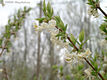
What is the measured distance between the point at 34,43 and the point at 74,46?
7417mm

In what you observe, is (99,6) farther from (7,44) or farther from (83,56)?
(7,44)

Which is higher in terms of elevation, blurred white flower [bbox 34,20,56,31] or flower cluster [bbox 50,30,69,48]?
blurred white flower [bbox 34,20,56,31]

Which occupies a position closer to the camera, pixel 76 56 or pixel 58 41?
pixel 76 56

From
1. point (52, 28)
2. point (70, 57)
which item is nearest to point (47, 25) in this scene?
point (52, 28)

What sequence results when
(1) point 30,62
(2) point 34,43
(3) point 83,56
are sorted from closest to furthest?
1. (3) point 83,56
2. (2) point 34,43
3. (1) point 30,62

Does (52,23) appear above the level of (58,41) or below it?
above

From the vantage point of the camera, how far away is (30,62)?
349 inches

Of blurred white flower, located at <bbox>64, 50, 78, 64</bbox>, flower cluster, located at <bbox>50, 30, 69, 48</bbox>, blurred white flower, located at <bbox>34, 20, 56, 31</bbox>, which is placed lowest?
blurred white flower, located at <bbox>64, 50, 78, 64</bbox>

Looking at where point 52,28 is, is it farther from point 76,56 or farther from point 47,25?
point 76,56

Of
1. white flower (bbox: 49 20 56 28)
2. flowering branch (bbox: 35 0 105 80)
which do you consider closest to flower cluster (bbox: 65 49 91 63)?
flowering branch (bbox: 35 0 105 80)

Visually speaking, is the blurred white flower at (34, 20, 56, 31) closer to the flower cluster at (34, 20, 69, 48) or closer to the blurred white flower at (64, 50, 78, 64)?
the flower cluster at (34, 20, 69, 48)

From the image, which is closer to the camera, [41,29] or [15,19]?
[41,29]

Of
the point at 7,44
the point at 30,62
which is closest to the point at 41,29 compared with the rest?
the point at 7,44

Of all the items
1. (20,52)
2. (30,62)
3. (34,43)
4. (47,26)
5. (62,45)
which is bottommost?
(30,62)
